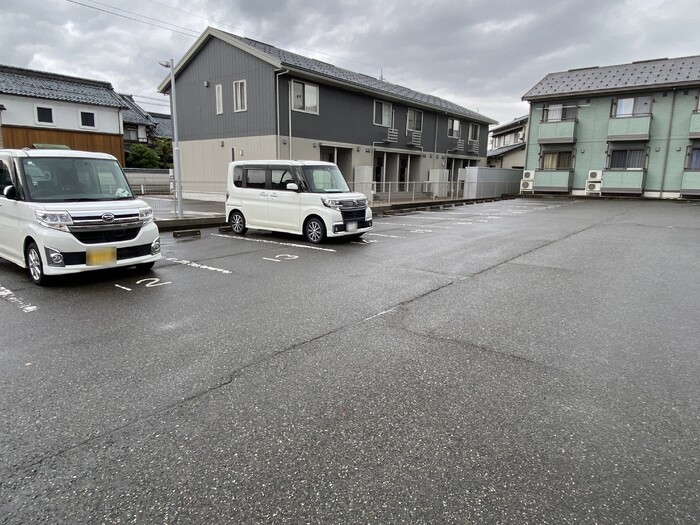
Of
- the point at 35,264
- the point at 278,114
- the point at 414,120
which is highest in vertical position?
the point at 414,120

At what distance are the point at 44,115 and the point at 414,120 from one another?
72.7 ft

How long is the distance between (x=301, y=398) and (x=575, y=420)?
5.65 feet

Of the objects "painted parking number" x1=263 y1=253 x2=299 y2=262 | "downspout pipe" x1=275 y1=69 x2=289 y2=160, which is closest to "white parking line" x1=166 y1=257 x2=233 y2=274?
"painted parking number" x1=263 y1=253 x2=299 y2=262

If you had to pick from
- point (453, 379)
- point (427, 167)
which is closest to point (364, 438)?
point (453, 379)

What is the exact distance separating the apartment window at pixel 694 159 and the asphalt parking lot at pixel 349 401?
22.8 m

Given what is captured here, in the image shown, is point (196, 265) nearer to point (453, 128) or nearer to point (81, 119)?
point (453, 128)

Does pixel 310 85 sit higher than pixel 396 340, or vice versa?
pixel 310 85

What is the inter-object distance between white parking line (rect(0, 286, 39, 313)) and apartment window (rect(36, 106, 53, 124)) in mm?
26034

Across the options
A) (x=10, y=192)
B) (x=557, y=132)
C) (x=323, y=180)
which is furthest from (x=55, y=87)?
(x=557, y=132)

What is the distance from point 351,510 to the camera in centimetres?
190

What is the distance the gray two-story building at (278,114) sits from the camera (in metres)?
17.1

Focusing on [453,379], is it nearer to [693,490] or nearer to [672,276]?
[693,490]

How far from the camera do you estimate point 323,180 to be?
9.55m

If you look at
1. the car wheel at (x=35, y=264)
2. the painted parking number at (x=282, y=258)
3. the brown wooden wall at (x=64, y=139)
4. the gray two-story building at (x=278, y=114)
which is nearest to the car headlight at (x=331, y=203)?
the painted parking number at (x=282, y=258)
